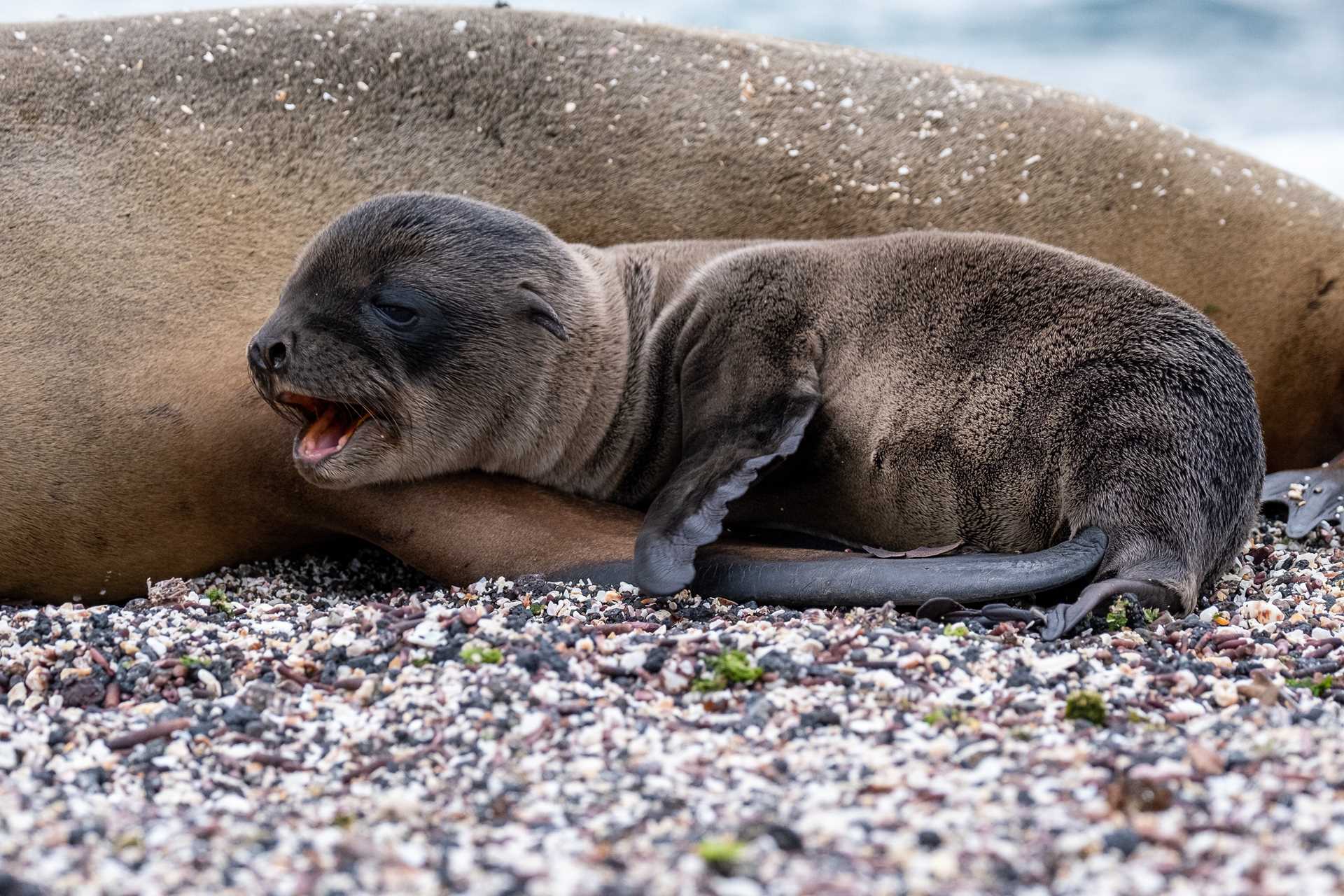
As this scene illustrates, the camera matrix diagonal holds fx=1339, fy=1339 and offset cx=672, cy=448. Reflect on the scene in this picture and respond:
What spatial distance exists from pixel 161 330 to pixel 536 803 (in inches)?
112

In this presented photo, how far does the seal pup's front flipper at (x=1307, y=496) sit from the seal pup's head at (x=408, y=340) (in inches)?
101

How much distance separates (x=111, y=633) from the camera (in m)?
3.24

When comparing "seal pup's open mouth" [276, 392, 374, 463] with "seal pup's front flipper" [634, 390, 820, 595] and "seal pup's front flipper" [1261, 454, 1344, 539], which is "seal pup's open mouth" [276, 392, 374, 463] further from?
"seal pup's front flipper" [1261, 454, 1344, 539]

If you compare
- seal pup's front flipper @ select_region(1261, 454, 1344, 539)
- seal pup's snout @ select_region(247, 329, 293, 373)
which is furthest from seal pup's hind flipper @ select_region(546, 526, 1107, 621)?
seal pup's front flipper @ select_region(1261, 454, 1344, 539)

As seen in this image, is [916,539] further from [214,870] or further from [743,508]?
[214,870]

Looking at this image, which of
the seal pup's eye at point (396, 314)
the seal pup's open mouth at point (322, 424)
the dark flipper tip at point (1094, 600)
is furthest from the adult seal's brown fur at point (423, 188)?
the dark flipper tip at point (1094, 600)

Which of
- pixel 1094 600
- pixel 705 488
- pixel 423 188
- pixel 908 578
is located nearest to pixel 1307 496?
pixel 1094 600

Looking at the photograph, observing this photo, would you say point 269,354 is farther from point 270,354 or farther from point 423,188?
point 423,188

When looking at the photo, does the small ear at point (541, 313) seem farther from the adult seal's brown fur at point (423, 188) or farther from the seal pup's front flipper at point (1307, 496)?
the seal pup's front flipper at point (1307, 496)

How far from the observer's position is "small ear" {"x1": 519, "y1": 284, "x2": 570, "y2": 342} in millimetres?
3941

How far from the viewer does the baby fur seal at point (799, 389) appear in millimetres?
3492

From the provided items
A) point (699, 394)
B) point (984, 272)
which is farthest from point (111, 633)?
point (984, 272)

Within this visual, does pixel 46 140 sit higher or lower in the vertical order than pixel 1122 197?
lower

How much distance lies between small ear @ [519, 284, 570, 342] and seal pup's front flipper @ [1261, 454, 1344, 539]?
245 centimetres
